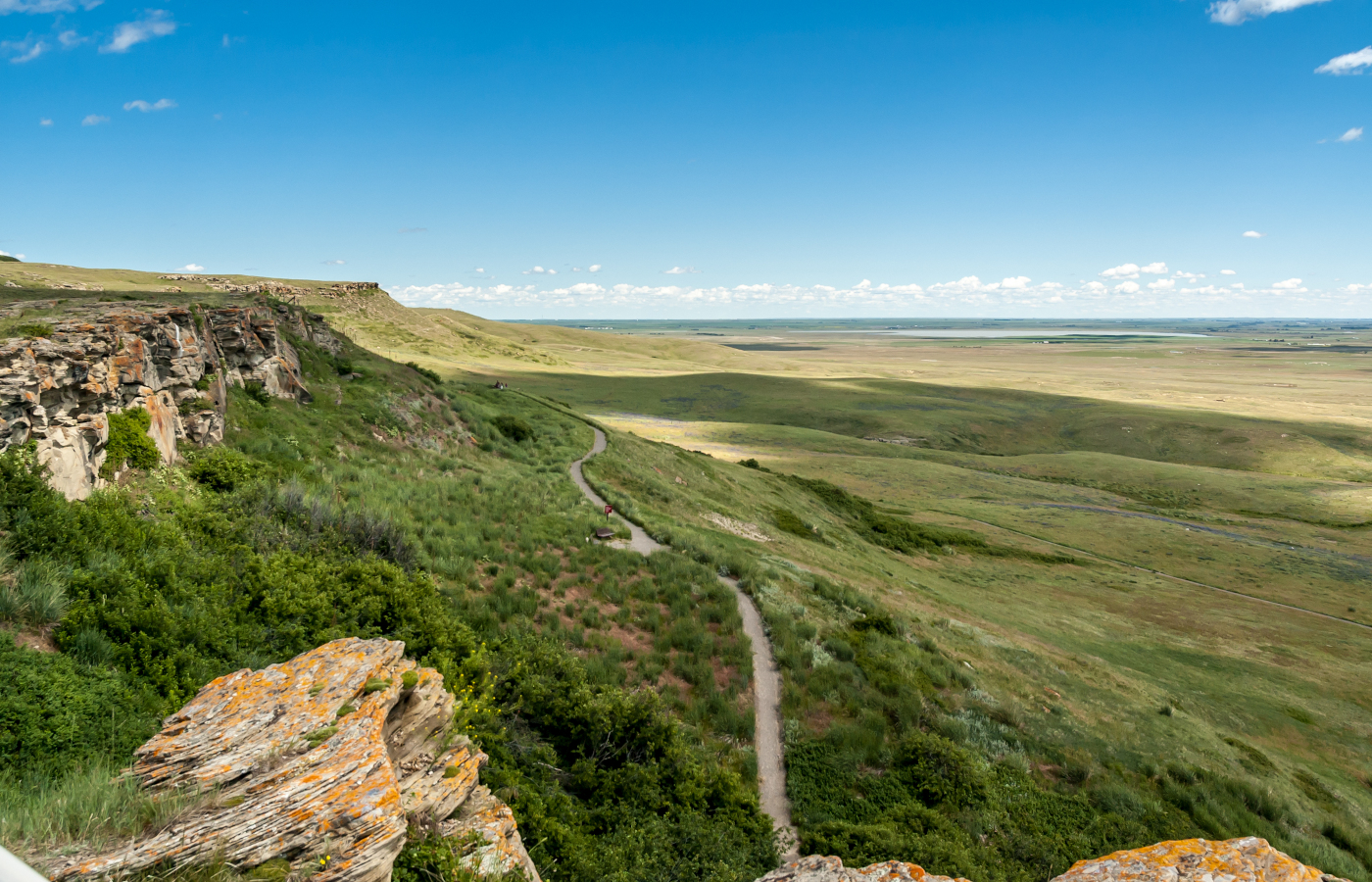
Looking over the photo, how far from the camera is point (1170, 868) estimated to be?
6.19 metres

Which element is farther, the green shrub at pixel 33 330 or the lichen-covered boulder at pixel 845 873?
the green shrub at pixel 33 330

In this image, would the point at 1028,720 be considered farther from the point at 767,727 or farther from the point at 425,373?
the point at 425,373

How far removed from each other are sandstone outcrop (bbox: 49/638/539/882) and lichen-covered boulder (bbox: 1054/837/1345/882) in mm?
6245

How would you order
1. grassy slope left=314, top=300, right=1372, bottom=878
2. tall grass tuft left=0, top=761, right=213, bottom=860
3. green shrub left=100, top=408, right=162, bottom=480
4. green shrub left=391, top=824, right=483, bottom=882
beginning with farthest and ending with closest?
grassy slope left=314, top=300, right=1372, bottom=878 < green shrub left=100, top=408, right=162, bottom=480 < green shrub left=391, top=824, right=483, bottom=882 < tall grass tuft left=0, top=761, right=213, bottom=860

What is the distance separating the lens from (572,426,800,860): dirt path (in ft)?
32.4

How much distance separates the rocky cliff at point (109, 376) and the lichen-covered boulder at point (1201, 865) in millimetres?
15645

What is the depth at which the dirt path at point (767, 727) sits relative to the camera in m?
9.88

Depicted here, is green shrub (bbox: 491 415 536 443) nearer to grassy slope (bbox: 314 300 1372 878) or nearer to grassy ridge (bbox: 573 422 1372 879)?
grassy slope (bbox: 314 300 1372 878)

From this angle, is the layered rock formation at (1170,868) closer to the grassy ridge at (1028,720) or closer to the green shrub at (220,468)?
the grassy ridge at (1028,720)

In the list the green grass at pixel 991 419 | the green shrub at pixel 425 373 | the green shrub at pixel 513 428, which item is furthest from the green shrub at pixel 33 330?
the green grass at pixel 991 419

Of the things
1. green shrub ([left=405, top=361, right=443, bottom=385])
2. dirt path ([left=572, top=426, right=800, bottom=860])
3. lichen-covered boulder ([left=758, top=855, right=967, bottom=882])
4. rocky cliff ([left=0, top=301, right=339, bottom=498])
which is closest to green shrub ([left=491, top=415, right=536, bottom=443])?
green shrub ([left=405, top=361, right=443, bottom=385])

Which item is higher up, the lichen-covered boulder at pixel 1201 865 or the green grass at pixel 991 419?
the lichen-covered boulder at pixel 1201 865

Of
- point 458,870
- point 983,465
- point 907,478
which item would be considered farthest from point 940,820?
point 983,465

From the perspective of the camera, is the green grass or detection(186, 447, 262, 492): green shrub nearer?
detection(186, 447, 262, 492): green shrub
